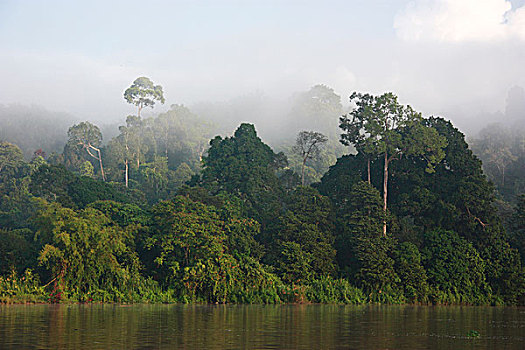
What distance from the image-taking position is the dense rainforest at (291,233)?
35594 mm

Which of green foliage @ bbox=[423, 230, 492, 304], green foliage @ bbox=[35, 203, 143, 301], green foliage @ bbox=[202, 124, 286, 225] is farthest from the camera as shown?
green foliage @ bbox=[202, 124, 286, 225]

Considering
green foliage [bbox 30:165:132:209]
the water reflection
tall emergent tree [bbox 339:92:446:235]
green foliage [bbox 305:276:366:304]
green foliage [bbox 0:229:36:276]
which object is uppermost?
tall emergent tree [bbox 339:92:446:235]

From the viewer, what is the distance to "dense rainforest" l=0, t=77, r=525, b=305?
35.6 meters

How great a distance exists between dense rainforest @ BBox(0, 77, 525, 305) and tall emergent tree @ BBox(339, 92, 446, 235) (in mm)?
104

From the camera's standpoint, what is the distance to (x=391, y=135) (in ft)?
154

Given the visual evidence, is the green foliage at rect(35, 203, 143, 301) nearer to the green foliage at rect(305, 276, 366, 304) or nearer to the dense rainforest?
the dense rainforest

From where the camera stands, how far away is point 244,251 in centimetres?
4050

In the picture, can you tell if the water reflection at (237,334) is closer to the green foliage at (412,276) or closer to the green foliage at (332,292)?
the green foliage at (332,292)

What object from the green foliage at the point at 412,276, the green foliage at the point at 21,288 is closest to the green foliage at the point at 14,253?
the green foliage at the point at 21,288

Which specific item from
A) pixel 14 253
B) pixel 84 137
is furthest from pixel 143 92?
pixel 14 253

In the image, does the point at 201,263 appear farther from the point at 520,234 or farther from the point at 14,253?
the point at 520,234

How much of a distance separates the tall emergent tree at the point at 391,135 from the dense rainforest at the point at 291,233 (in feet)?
0.34

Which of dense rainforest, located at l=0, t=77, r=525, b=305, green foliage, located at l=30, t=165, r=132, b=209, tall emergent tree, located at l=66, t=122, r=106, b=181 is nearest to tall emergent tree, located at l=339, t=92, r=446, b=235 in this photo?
dense rainforest, located at l=0, t=77, r=525, b=305

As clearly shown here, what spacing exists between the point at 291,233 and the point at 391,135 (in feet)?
37.7
